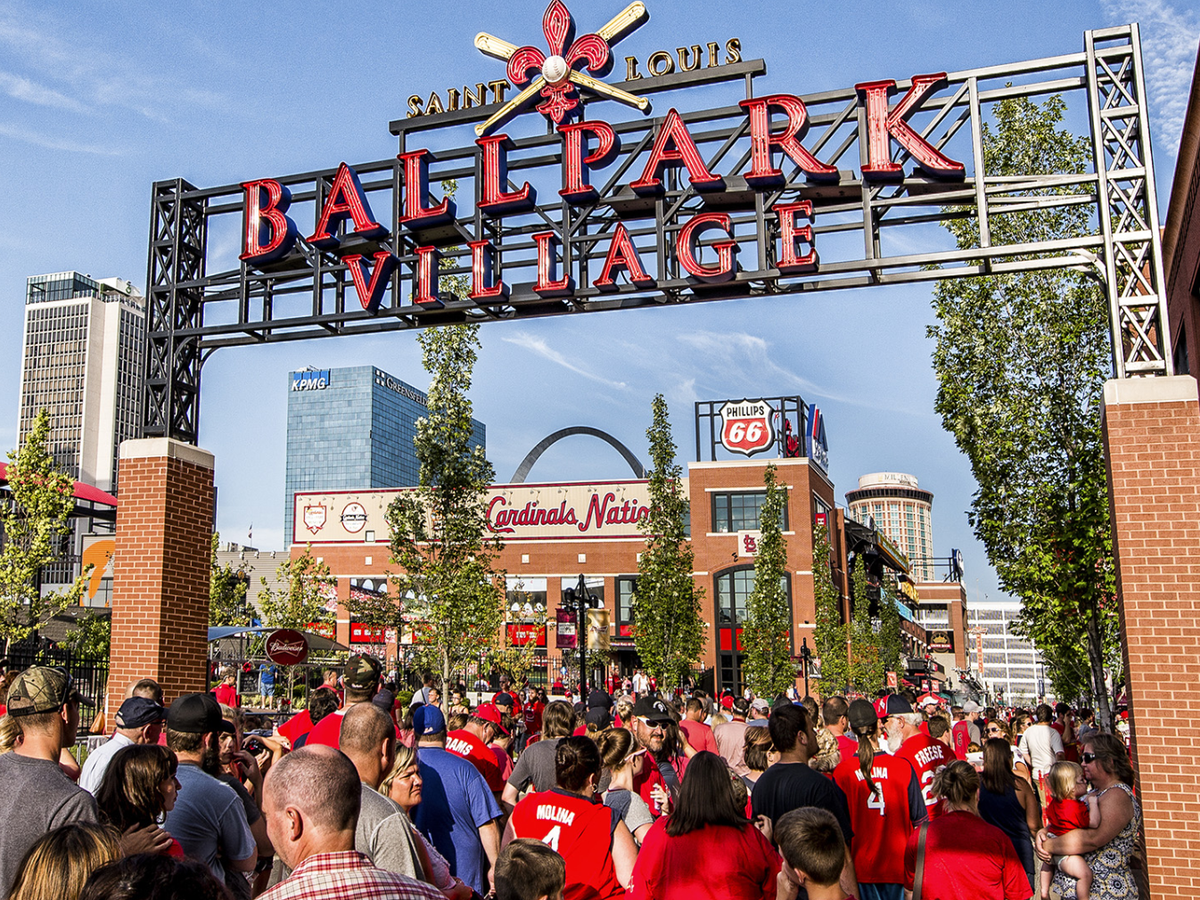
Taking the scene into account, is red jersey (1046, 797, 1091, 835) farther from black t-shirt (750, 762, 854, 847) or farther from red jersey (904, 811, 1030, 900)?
black t-shirt (750, 762, 854, 847)

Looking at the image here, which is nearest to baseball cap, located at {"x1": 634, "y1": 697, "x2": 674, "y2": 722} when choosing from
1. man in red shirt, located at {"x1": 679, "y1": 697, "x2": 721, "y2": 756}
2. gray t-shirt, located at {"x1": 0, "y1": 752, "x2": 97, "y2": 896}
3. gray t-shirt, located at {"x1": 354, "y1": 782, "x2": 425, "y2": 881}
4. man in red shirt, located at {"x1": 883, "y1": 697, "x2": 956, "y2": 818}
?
man in red shirt, located at {"x1": 679, "y1": 697, "x2": 721, "y2": 756}

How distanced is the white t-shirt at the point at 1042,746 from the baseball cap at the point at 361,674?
1033 centimetres

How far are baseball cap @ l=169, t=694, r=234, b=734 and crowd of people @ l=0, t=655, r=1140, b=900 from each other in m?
0.01

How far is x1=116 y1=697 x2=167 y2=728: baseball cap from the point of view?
240 inches

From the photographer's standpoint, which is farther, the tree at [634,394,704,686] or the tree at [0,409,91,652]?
the tree at [634,394,704,686]

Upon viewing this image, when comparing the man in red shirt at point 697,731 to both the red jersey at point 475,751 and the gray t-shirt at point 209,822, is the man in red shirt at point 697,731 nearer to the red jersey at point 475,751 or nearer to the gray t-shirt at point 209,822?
the red jersey at point 475,751

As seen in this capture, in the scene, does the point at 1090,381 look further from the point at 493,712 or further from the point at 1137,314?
the point at 493,712

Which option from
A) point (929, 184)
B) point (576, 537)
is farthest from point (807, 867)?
point (576, 537)

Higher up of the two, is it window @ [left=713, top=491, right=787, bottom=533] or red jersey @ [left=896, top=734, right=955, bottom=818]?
window @ [left=713, top=491, right=787, bottom=533]

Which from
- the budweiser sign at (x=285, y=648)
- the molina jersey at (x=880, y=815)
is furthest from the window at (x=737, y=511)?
the molina jersey at (x=880, y=815)

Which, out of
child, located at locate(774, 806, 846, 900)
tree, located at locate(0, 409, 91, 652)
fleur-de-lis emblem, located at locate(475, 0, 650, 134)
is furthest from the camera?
tree, located at locate(0, 409, 91, 652)

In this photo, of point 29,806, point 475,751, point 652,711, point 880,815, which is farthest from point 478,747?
point 29,806

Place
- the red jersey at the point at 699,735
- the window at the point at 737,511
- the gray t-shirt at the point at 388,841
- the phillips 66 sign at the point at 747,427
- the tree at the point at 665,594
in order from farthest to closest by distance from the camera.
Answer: the phillips 66 sign at the point at 747,427, the window at the point at 737,511, the tree at the point at 665,594, the red jersey at the point at 699,735, the gray t-shirt at the point at 388,841

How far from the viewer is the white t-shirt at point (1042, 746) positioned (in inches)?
533
